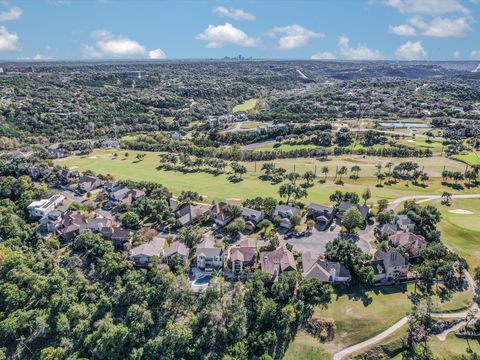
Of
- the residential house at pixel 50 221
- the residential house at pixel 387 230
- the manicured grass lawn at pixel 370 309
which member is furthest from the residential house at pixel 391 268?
the residential house at pixel 50 221

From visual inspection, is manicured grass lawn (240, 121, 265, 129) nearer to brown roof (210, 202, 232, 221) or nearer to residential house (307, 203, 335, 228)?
brown roof (210, 202, 232, 221)

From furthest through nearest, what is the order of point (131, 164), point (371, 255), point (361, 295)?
point (131, 164) < point (371, 255) < point (361, 295)

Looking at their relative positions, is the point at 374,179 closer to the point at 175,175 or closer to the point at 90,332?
the point at 175,175

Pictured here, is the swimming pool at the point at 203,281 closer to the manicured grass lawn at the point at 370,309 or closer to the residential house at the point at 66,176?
the manicured grass lawn at the point at 370,309

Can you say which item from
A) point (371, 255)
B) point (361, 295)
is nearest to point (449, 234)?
point (371, 255)

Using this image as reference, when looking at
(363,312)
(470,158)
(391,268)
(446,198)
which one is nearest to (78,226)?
(363,312)
